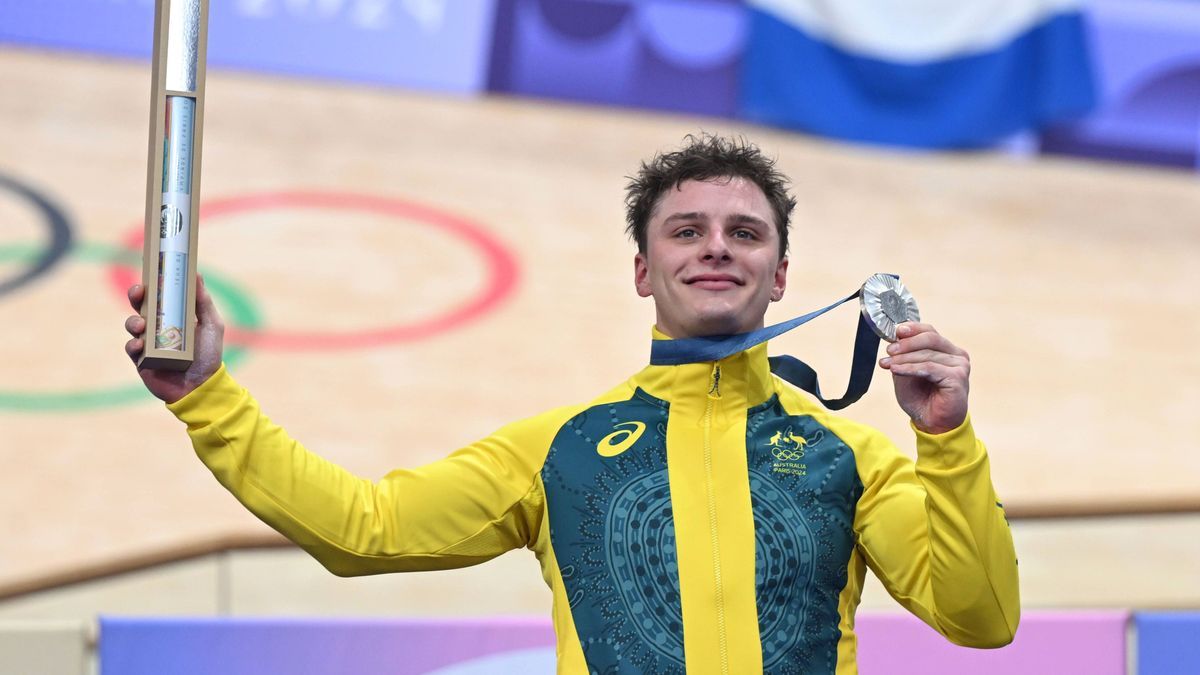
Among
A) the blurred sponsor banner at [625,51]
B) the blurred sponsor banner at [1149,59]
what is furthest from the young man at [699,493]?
the blurred sponsor banner at [1149,59]

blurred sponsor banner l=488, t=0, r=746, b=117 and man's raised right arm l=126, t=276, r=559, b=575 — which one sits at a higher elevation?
blurred sponsor banner l=488, t=0, r=746, b=117

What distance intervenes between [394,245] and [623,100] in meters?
2.12

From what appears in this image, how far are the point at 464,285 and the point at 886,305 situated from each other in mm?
5430

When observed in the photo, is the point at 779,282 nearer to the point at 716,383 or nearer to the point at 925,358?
the point at 716,383

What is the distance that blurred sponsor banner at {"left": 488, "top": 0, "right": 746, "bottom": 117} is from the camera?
8898mm

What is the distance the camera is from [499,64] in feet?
29.9

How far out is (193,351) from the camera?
6.34ft

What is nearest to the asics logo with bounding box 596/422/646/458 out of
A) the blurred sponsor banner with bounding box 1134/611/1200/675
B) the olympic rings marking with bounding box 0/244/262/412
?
the blurred sponsor banner with bounding box 1134/611/1200/675

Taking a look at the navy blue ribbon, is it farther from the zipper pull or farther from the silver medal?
the silver medal

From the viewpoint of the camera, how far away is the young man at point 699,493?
1.97 metres

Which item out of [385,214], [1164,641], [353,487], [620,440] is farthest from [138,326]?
[385,214]

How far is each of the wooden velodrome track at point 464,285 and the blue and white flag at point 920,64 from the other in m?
0.23

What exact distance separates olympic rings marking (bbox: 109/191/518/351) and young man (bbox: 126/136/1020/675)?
455 cm

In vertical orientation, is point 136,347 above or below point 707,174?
below
